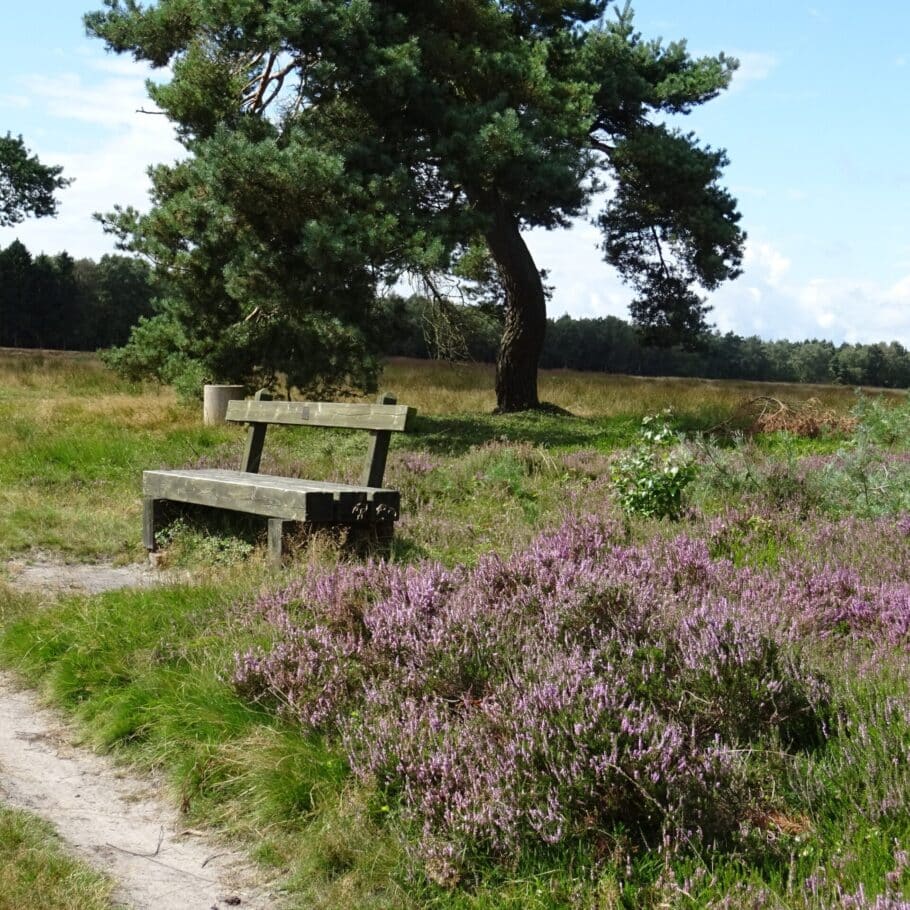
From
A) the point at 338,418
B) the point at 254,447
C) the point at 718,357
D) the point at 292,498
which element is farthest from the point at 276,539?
the point at 718,357

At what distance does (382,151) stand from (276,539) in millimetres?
10255

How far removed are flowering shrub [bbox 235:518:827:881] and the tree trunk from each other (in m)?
14.6

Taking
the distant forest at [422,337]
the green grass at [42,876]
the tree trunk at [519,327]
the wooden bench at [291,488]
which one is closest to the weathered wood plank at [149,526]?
the wooden bench at [291,488]

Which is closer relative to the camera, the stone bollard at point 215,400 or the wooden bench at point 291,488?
the wooden bench at point 291,488

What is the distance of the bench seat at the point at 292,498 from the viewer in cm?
629

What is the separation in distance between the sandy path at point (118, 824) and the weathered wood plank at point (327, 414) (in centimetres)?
298

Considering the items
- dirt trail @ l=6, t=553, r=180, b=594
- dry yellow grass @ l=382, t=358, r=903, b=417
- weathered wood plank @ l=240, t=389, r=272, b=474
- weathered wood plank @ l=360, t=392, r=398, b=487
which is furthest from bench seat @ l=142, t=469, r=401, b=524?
dry yellow grass @ l=382, t=358, r=903, b=417

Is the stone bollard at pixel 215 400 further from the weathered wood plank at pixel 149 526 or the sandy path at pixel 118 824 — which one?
the sandy path at pixel 118 824

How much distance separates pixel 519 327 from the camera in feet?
63.3

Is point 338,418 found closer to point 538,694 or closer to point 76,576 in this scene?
point 76,576

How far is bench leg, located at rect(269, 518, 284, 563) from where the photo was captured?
6.23 meters

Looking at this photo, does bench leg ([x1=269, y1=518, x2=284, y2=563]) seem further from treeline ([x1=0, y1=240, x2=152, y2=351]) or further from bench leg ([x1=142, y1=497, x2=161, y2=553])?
treeline ([x1=0, y1=240, x2=152, y2=351])

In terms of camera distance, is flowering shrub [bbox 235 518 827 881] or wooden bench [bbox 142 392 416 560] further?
wooden bench [bbox 142 392 416 560]

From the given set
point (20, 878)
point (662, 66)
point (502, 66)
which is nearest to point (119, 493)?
point (20, 878)
